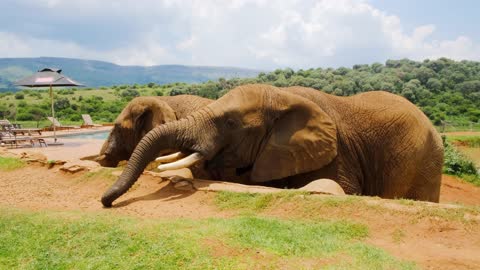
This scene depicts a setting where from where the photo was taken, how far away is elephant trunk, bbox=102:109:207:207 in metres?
7.29

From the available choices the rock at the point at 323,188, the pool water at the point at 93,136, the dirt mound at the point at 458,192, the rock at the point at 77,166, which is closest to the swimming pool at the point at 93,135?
the pool water at the point at 93,136

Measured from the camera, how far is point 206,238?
4.89m

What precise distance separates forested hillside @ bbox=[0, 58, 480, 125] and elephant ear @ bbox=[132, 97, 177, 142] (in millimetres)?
37173

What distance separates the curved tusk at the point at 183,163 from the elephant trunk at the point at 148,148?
21cm

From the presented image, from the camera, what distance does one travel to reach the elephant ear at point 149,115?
10.6 meters

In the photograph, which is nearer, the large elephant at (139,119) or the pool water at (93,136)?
the large elephant at (139,119)

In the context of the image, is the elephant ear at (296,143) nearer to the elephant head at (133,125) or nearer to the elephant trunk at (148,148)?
the elephant trunk at (148,148)

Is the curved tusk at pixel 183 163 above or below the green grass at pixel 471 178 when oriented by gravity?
above

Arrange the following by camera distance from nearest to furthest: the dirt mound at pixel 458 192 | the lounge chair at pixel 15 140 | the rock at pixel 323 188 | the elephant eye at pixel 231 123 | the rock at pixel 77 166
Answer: the rock at pixel 323 188 → the elephant eye at pixel 231 123 → the rock at pixel 77 166 → the dirt mound at pixel 458 192 → the lounge chair at pixel 15 140

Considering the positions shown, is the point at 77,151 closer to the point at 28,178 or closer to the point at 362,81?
the point at 28,178

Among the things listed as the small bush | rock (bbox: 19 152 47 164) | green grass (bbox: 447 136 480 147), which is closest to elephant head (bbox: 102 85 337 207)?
rock (bbox: 19 152 47 164)

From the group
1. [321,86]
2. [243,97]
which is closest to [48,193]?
[243,97]

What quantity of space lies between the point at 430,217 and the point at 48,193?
6258 mm

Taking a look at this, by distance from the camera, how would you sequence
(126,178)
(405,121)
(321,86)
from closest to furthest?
(126,178), (405,121), (321,86)
